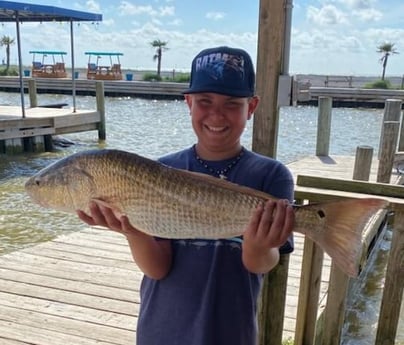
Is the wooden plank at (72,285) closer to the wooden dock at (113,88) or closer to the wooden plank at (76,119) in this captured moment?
the wooden plank at (76,119)

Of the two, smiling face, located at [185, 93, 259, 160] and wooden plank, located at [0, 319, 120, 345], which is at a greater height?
smiling face, located at [185, 93, 259, 160]

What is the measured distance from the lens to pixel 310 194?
2.47 metres

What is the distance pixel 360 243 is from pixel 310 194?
104 centimetres

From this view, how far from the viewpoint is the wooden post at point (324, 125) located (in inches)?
436

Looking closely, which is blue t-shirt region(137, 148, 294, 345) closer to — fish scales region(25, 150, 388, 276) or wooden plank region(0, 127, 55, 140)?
fish scales region(25, 150, 388, 276)

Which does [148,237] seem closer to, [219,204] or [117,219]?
[117,219]

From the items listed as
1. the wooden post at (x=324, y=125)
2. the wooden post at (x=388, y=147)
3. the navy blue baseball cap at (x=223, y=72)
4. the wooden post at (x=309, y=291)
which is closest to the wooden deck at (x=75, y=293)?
the wooden post at (x=309, y=291)

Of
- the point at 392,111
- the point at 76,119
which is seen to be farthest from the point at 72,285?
the point at 76,119

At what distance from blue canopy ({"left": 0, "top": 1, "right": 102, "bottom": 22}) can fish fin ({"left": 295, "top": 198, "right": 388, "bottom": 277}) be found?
13.4 meters

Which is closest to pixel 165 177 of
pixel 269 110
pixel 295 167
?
pixel 269 110

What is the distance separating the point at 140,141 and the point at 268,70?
49.8 ft

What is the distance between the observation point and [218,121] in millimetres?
1692

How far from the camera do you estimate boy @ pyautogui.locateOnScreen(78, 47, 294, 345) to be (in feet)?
5.47

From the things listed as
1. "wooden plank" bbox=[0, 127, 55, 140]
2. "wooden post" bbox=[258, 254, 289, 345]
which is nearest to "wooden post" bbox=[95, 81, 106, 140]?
"wooden plank" bbox=[0, 127, 55, 140]
